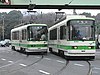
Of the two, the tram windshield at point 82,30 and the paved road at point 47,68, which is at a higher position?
the tram windshield at point 82,30

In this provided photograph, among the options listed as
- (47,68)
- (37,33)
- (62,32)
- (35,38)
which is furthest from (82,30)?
(37,33)

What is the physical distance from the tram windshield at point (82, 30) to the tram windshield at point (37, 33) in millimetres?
8746

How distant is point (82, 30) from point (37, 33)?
9335mm

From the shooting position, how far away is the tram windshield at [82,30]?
2527 centimetres

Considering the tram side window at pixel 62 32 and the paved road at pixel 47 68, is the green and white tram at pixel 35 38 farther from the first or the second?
the paved road at pixel 47 68

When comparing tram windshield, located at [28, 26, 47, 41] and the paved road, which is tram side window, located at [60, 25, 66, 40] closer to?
the paved road

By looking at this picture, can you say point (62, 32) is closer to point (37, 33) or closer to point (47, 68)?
point (37, 33)

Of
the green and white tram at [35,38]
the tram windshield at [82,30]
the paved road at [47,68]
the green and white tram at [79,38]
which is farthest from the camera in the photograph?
the green and white tram at [35,38]

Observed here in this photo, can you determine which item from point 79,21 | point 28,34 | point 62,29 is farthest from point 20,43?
point 79,21

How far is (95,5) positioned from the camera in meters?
34.4

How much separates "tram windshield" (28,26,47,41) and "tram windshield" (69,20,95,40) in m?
8.75

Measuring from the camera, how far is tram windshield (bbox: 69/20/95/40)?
25.3m

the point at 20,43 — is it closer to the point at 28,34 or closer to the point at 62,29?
the point at 28,34

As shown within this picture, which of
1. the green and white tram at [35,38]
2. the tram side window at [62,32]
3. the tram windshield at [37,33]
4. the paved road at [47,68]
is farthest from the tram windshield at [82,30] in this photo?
the tram windshield at [37,33]
